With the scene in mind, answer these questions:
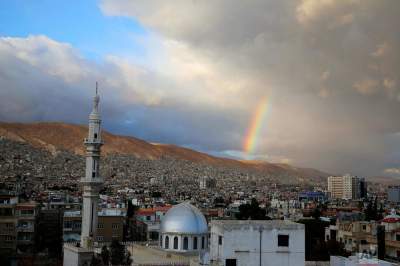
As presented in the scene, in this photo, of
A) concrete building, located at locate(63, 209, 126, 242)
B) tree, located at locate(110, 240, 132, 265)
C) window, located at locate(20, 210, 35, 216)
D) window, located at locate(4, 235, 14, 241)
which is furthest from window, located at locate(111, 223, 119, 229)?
tree, located at locate(110, 240, 132, 265)

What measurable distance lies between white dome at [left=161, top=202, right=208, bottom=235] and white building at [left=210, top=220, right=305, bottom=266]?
472 inches

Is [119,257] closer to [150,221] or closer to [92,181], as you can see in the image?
[92,181]

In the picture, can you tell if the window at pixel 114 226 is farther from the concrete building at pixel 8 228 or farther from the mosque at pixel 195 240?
the concrete building at pixel 8 228

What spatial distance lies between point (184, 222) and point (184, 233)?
746 mm

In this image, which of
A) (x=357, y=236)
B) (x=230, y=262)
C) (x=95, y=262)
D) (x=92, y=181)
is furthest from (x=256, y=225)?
(x=357, y=236)

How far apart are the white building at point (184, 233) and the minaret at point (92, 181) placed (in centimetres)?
557

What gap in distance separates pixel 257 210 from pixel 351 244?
14.7m

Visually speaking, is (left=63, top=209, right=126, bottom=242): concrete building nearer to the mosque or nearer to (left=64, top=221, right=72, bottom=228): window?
(left=64, top=221, right=72, bottom=228): window

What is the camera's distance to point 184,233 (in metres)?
33.1

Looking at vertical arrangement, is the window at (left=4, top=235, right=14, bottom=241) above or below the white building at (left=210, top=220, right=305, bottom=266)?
below

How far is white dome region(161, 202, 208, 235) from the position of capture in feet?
109

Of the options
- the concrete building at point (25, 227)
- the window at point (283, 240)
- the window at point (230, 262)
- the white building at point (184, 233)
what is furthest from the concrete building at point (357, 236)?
the concrete building at point (25, 227)

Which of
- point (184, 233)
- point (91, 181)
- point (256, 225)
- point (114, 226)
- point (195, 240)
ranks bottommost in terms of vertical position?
point (114, 226)

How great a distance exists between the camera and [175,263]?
27500 millimetres
